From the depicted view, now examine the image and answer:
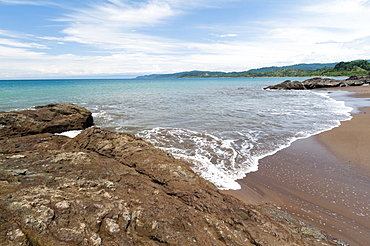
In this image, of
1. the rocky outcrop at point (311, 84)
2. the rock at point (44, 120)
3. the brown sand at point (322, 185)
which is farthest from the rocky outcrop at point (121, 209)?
the rocky outcrop at point (311, 84)

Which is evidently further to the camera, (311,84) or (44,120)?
(311,84)

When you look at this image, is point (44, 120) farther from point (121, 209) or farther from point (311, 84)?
point (311, 84)

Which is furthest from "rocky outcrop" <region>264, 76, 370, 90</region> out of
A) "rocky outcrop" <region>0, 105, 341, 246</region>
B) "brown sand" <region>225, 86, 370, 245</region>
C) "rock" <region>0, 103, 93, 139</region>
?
"rocky outcrop" <region>0, 105, 341, 246</region>

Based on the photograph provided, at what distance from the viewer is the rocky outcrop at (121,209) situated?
301 cm

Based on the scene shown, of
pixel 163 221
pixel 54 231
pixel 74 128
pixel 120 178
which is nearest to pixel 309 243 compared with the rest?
pixel 163 221

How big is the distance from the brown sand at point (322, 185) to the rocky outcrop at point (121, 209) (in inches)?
36.7

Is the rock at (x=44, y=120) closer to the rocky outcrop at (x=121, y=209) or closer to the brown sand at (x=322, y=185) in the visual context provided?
the rocky outcrop at (x=121, y=209)

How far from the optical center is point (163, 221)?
3520 millimetres

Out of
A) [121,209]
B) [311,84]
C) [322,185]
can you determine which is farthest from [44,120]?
[311,84]

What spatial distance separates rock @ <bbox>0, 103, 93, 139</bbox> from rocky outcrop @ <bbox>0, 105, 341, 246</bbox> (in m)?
6.32

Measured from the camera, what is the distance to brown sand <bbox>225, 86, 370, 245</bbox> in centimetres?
534

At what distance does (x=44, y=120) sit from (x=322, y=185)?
14.8m

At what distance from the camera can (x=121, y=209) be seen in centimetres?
365

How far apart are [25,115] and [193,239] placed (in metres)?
12.6
